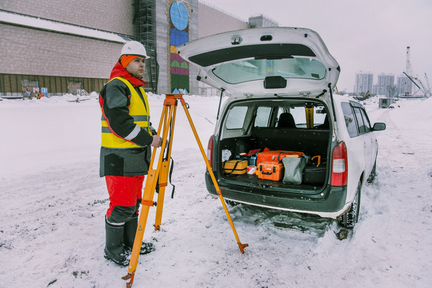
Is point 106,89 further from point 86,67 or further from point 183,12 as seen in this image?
point 183,12

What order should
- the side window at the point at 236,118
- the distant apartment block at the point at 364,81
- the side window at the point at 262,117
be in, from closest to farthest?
the side window at the point at 236,118, the side window at the point at 262,117, the distant apartment block at the point at 364,81

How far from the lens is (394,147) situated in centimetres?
982

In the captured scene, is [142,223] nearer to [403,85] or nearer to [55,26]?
[55,26]

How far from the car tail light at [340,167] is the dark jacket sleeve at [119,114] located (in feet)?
6.56

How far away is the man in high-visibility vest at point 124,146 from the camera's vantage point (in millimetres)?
2639

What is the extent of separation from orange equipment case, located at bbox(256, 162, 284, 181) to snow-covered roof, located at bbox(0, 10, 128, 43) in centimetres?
2378

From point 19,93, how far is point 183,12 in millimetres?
18937

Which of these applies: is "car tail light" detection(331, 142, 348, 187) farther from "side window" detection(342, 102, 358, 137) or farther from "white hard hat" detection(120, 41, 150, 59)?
"white hard hat" detection(120, 41, 150, 59)

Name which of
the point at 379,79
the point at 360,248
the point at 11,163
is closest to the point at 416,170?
the point at 360,248

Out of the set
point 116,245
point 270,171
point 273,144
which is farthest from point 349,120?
point 116,245

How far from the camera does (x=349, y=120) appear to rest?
3.70 metres

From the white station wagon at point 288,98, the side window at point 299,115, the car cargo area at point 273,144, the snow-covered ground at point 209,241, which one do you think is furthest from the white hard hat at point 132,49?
the side window at point 299,115

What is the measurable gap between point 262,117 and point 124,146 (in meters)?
3.24

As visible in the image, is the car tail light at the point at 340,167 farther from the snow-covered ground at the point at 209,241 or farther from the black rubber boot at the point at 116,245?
the black rubber boot at the point at 116,245
